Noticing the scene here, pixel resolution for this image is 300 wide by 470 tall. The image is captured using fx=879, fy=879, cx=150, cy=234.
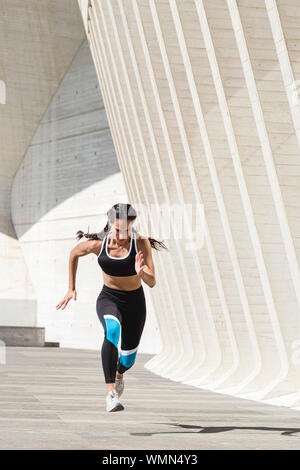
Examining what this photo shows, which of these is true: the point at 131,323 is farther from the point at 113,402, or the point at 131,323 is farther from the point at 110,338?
the point at 113,402

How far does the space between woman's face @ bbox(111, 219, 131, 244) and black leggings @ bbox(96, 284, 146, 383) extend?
456mm

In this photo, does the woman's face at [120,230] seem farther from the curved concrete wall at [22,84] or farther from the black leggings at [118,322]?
the curved concrete wall at [22,84]

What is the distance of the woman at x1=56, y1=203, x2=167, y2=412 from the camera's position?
22.8 feet

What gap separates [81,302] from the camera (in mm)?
29438

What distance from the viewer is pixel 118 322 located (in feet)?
23.1

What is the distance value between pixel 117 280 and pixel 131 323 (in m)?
0.38

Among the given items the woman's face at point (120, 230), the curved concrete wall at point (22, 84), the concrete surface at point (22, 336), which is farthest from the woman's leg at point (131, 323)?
the curved concrete wall at point (22, 84)

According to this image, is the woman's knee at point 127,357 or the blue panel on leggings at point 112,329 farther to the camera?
the woman's knee at point 127,357

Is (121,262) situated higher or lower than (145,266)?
higher

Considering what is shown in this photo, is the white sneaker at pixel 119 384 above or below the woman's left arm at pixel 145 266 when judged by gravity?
below

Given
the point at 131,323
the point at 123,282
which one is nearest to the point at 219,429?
the point at 131,323

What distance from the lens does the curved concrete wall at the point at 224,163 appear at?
9.72 meters

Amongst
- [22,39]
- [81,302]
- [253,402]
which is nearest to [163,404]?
[253,402]
